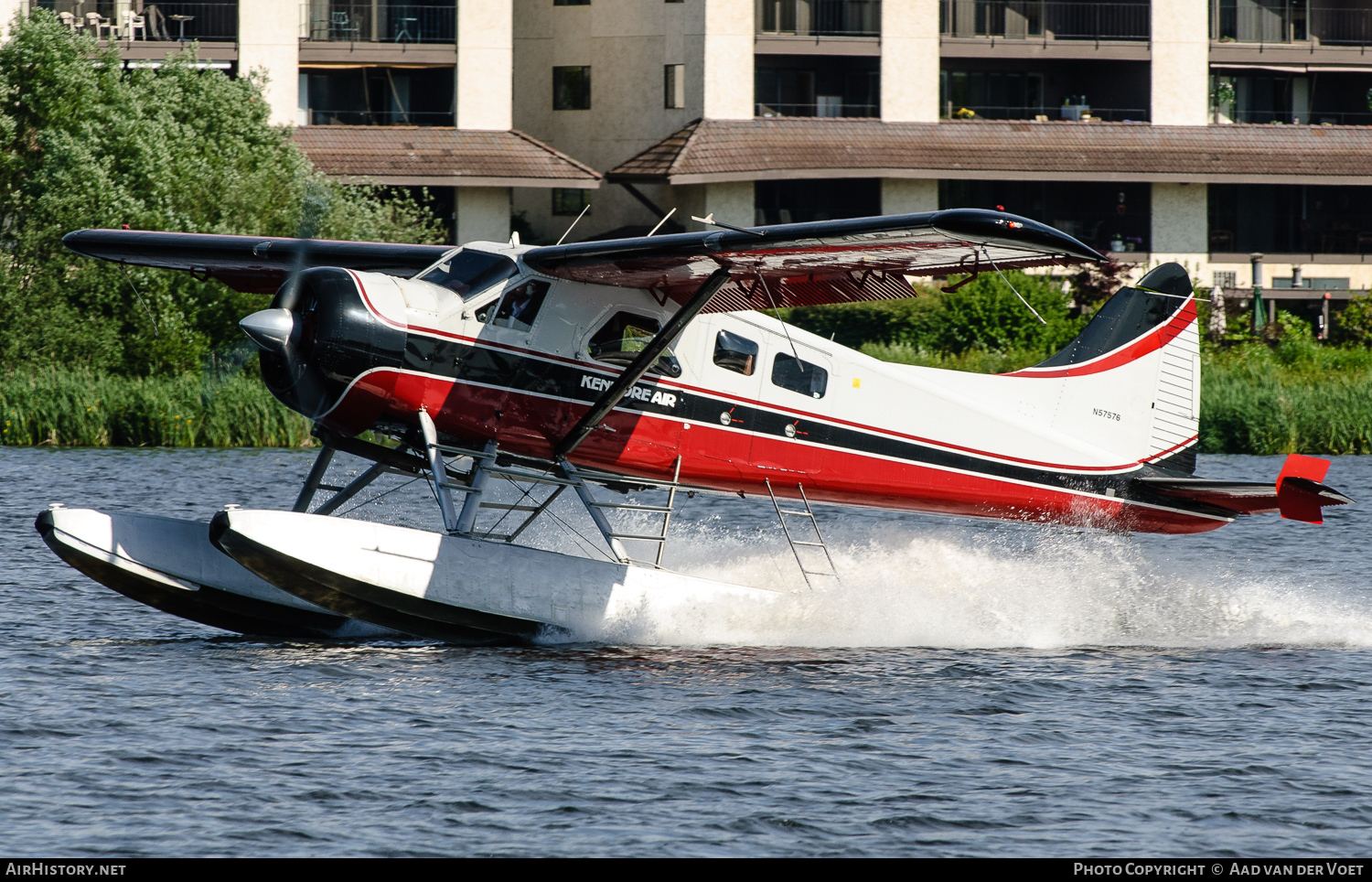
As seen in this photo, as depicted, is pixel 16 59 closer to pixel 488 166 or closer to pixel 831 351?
pixel 488 166

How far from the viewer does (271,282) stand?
45.3 feet

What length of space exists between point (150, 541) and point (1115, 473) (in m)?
7.89

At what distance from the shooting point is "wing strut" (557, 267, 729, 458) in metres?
11.0

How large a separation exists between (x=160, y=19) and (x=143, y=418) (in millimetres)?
17133

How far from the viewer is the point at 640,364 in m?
11.3

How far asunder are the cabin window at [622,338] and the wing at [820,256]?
26 centimetres

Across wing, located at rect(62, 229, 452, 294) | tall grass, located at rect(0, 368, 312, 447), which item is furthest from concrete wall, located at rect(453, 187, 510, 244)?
wing, located at rect(62, 229, 452, 294)

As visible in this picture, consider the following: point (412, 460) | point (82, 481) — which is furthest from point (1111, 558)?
point (82, 481)

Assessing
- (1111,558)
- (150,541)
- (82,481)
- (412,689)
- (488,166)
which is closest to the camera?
(412,689)

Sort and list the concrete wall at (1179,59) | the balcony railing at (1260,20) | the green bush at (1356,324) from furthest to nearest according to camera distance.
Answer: the balcony railing at (1260,20) → the concrete wall at (1179,59) → the green bush at (1356,324)

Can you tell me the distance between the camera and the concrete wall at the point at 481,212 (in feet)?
130

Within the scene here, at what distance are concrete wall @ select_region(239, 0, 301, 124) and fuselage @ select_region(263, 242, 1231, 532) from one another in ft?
93.2

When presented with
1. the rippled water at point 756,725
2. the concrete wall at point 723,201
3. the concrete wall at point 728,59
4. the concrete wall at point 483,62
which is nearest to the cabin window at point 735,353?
the rippled water at point 756,725

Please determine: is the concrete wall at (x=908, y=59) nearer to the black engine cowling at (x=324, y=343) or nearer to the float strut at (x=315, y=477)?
the float strut at (x=315, y=477)
